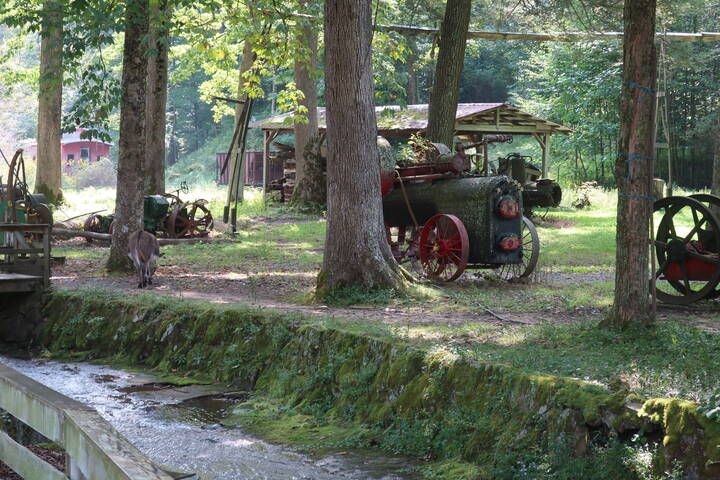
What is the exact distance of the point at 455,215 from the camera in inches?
577

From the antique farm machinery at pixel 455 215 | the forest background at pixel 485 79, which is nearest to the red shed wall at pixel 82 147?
the forest background at pixel 485 79

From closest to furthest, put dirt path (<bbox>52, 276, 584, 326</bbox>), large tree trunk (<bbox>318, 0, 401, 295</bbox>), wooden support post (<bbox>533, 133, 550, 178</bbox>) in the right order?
dirt path (<bbox>52, 276, 584, 326</bbox>), large tree trunk (<bbox>318, 0, 401, 295</bbox>), wooden support post (<bbox>533, 133, 550, 178</bbox>)

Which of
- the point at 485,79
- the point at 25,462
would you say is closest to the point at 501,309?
the point at 25,462

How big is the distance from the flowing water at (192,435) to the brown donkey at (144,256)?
2.92 m

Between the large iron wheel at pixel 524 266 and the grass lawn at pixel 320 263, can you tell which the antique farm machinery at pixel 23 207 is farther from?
the large iron wheel at pixel 524 266

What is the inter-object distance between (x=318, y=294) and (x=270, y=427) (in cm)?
378

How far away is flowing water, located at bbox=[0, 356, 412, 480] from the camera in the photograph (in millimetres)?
7867

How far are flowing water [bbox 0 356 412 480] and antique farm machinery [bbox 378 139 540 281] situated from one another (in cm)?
494

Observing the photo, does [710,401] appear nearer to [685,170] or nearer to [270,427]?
[270,427]

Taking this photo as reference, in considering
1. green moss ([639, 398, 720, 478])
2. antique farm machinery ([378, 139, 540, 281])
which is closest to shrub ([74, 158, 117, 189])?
antique farm machinery ([378, 139, 540, 281])

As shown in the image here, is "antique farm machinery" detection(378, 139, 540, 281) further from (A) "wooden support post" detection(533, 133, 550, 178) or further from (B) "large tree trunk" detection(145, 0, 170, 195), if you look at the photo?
(A) "wooden support post" detection(533, 133, 550, 178)

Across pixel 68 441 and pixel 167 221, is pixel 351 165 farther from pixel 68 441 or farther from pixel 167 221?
pixel 167 221

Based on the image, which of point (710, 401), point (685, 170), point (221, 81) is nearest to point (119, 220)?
point (710, 401)

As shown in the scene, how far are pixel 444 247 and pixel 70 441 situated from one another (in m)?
10.6
